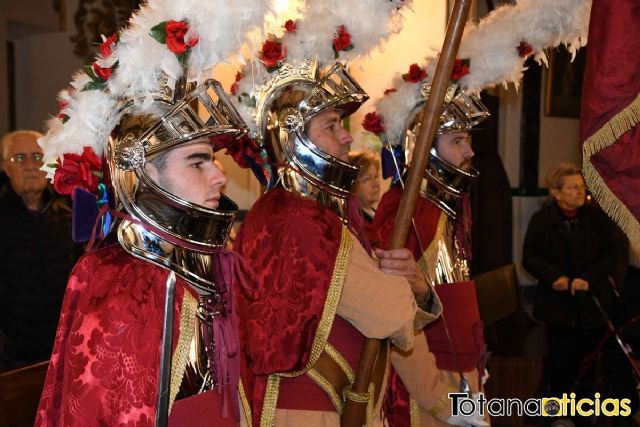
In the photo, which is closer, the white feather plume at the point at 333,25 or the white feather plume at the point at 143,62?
the white feather plume at the point at 143,62

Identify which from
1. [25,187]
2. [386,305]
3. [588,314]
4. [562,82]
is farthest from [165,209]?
[562,82]

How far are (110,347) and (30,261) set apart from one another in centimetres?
245

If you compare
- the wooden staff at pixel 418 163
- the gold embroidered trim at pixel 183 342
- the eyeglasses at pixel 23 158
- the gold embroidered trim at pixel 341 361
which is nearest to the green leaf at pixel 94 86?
the gold embroidered trim at pixel 183 342

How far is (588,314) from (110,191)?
13.9 ft

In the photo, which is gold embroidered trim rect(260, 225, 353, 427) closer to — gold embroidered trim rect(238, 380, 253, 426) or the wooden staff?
the wooden staff

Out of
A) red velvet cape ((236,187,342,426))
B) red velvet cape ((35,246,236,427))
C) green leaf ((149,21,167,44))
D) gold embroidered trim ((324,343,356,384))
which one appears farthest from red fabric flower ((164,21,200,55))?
gold embroidered trim ((324,343,356,384))

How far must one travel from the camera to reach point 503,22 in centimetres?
375

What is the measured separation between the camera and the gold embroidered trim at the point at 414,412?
3398 millimetres

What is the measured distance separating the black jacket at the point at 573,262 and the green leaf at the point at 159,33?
13.4 ft

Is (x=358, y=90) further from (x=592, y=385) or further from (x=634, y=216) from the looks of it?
(x=592, y=385)

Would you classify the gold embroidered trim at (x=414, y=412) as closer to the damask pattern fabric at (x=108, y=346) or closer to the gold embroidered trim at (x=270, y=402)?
the gold embroidered trim at (x=270, y=402)

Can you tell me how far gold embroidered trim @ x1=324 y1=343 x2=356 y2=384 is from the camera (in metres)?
2.82

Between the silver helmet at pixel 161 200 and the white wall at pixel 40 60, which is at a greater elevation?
the white wall at pixel 40 60

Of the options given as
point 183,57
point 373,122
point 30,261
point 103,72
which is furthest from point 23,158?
point 183,57
